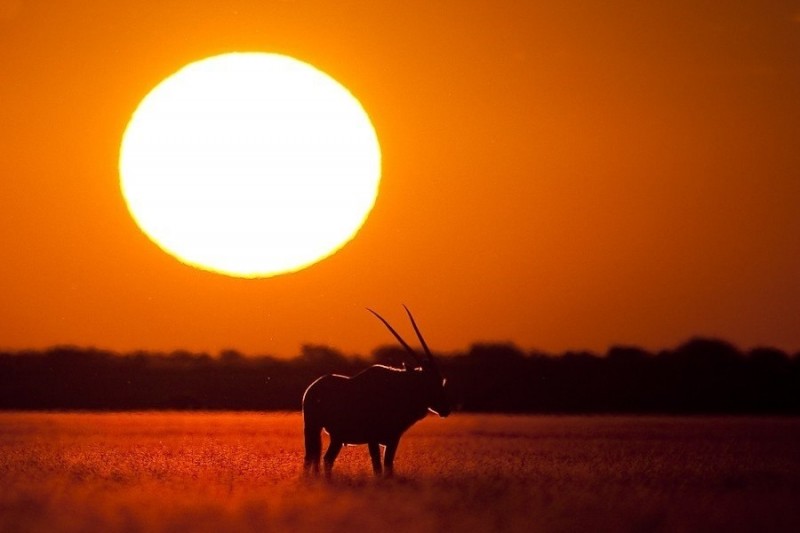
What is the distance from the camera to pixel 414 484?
2056 centimetres

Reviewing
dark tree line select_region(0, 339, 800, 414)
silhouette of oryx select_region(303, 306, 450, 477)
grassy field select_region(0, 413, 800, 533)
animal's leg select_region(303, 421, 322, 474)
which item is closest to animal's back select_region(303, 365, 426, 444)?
silhouette of oryx select_region(303, 306, 450, 477)

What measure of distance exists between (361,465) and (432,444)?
8867 mm

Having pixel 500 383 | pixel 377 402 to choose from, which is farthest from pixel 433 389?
pixel 500 383

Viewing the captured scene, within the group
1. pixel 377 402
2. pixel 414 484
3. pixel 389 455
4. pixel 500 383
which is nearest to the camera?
pixel 414 484

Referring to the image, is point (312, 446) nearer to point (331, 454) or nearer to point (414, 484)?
point (331, 454)

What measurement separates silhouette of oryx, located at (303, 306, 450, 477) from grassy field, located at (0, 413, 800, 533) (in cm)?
68

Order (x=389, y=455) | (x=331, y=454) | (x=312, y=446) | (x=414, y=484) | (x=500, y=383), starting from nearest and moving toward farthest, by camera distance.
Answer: (x=414, y=484) < (x=389, y=455) < (x=331, y=454) < (x=312, y=446) < (x=500, y=383)

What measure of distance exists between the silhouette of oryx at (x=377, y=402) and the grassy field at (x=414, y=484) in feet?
2.24

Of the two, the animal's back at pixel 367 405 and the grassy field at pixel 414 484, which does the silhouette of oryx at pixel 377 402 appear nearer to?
the animal's back at pixel 367 405

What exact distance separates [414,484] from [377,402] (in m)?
1.30

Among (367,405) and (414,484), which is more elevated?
(367,405)

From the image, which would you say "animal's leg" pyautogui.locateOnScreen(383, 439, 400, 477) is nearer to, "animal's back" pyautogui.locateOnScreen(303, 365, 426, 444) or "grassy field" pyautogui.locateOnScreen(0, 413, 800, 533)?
"animal's back" pyautogui.locateOnScreen(303, 365, 426, 444)

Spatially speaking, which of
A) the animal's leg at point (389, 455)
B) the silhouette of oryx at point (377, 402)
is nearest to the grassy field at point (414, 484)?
the animal's leg at point (389, 455)

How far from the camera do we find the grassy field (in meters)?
16.1
